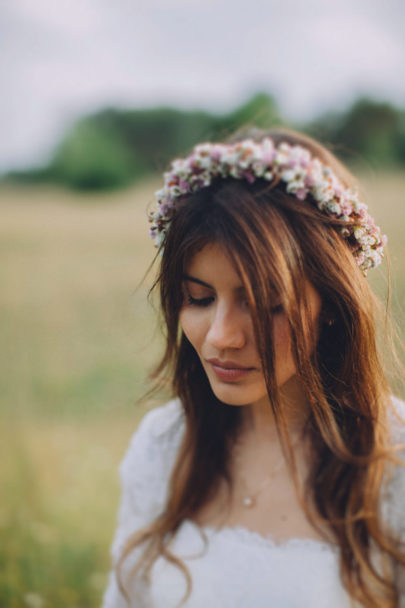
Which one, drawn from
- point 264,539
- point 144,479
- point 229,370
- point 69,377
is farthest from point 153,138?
point 264,539

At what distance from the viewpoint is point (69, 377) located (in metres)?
5.21

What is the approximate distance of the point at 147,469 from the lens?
1987 millimetres

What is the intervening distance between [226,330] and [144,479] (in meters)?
0.94

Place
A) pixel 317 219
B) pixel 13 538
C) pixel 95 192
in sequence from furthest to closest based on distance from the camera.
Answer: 1. pixel 95 192
2. pixel 13 538
3. pixel 317 219

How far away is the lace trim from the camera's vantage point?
5.21 feet

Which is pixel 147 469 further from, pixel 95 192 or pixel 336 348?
pixel 95 192

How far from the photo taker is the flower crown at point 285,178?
1.38m

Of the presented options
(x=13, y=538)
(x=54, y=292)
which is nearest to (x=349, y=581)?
(x=13, y=538)

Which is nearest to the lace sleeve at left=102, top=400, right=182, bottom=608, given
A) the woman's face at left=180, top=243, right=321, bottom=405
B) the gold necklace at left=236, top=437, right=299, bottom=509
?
the gold necklace at left=236, top=437, right=299, bottom=509

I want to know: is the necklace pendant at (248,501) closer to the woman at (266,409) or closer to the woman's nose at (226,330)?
the woman at (266,409)

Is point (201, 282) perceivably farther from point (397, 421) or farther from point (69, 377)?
point (69, 377)

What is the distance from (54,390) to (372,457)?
4058 mm

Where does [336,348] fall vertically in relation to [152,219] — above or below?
below

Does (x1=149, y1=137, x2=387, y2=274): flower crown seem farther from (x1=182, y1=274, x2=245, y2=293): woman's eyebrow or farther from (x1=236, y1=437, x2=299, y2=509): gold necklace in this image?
(x1=236, y1=437, x2=299, y2=509): gold necklace
